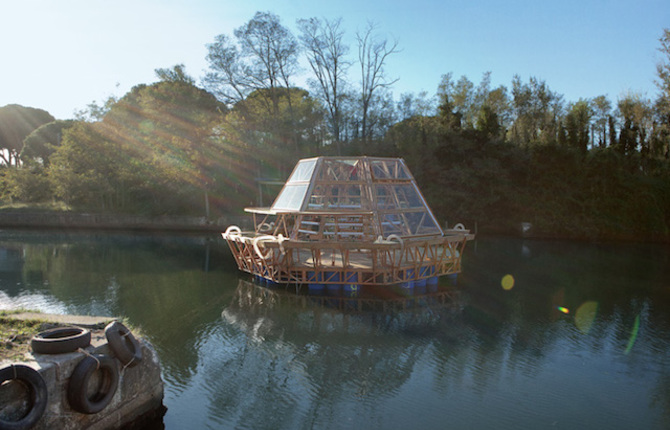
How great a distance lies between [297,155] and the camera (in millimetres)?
34312

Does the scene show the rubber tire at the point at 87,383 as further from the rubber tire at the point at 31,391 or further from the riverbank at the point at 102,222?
the riverbank at the point at 102,222

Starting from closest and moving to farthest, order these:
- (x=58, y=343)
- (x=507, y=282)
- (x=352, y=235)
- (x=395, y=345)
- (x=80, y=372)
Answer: (x=80, y=372) → (x=58, y=343) → (x=395, y=345) → (x=352, y=235) → (x=507, y=282)

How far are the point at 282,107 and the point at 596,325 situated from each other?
2986cm

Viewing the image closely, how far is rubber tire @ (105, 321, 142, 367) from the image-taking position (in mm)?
5844

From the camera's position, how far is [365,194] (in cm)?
1662

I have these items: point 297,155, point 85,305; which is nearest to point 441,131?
point 297,155

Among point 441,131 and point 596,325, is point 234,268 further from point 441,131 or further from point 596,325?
point 441,131

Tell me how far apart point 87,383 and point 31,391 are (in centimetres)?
62

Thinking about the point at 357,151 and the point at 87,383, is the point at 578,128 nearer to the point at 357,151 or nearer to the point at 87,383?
the point at 357,151

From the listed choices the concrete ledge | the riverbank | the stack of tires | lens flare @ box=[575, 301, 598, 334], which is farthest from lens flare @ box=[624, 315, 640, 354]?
the riverbank

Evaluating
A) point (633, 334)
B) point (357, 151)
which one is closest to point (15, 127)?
point (357, 151)

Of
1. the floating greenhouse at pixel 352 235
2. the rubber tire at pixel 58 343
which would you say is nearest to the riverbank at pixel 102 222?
the floating greenhouse at pixel 352 235

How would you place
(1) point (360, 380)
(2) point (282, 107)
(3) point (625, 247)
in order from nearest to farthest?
(1) point (360, 380), (3) point (625, 247), (2) point (282, 107)

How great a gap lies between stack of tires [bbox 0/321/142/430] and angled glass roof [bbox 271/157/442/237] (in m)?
9.01
